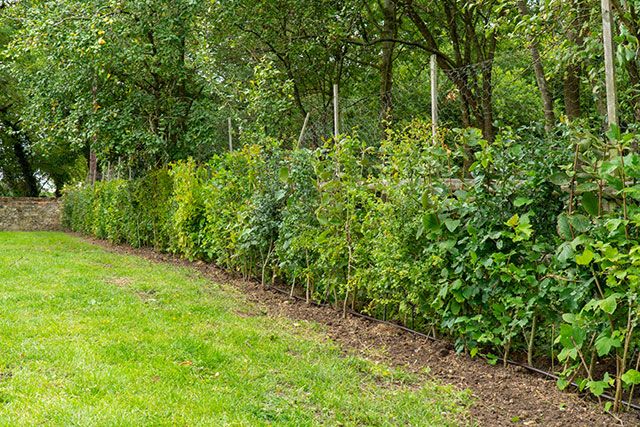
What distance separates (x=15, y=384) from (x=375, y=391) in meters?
1.95

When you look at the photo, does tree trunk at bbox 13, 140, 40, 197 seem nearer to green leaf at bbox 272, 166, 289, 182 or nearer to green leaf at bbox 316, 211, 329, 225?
green leaf at bbox 272, 166, 289, 182

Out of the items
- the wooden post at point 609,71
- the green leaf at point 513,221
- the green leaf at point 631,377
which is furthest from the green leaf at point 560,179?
the green leaf at point 631,377

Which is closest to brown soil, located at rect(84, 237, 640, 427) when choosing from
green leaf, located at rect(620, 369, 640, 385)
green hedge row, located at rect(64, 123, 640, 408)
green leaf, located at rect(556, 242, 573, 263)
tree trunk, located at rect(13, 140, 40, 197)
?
green hedge row, located at rect(64, 123, 640, 408)

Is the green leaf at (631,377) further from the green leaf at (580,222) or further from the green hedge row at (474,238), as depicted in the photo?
the green leaf at (580,222)

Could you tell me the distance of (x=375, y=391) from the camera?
2.95m

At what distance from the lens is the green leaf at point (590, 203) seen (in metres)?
2.80

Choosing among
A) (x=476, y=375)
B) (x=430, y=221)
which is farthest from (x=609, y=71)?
(x=476, y=375)

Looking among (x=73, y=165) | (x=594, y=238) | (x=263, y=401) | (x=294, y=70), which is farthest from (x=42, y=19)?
(x=73, y=165)

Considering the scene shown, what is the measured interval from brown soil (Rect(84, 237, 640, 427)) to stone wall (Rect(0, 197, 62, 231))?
16746mm

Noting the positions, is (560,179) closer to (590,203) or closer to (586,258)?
(590,203)

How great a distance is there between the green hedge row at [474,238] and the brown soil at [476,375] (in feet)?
0.42

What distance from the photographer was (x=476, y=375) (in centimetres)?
321

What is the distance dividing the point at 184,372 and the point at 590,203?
2.50 metres

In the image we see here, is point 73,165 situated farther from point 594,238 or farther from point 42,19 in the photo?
point 594,238
